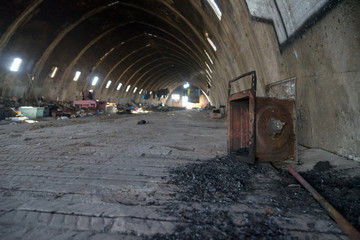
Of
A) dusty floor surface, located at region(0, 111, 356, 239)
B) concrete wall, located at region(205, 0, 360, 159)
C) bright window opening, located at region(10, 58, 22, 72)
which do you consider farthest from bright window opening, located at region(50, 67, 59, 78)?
concrete wall, located at region(205, 0, 360, 159)

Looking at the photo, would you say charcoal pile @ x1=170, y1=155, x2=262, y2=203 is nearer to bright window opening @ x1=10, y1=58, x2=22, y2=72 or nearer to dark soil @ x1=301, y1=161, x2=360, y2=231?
dark soil @ x1=301, y1=161, x2=360, y2=231

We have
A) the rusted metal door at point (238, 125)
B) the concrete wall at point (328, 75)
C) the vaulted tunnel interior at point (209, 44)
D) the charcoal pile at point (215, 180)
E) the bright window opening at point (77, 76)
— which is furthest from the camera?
the bright window opening at point (77, 76)

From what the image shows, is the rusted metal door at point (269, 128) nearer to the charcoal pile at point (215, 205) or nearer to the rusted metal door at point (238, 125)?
the charcoal pile at point (215, 205)

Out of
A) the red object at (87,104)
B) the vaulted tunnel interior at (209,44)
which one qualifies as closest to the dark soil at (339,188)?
the vaulted tunnel interior at (209,44)

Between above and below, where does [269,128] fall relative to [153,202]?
above

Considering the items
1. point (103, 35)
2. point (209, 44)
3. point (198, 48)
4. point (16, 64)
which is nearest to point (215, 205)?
point (209, 44)

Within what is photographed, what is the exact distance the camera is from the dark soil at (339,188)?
5.33ft

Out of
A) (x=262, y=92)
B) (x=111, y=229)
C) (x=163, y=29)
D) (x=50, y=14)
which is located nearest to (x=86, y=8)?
(x=50, y=14)

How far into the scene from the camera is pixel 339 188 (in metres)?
2.06

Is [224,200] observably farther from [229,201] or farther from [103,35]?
[103,35]

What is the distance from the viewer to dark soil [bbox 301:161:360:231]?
163 centimetres

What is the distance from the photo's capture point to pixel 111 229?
1422 mm

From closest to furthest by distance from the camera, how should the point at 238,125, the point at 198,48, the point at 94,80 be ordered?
1. the point at 238,125
2. the point at 198,48
3. the point at 94,80

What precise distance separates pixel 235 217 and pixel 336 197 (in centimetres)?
111
